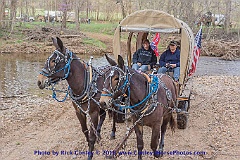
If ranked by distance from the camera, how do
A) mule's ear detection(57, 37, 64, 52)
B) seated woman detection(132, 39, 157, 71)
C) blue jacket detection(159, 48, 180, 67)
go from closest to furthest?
mule's ear detection(57, 37, 64, 52)
blue jacket detection(159, 48, 180, 67)
seated woman detection(132, 39, 157, 71)

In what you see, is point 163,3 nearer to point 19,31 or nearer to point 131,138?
point 19,31

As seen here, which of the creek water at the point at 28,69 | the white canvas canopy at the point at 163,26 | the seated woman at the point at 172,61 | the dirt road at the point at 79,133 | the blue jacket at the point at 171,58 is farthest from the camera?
the creek water at the point at 28,69

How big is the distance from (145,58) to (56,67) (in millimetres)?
3703

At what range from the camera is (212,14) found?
37.1 meters

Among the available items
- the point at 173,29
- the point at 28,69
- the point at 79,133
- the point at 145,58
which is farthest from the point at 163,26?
the point at 28,69

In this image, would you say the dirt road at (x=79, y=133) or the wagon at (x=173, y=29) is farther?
the wagon at (x=173, y=29)

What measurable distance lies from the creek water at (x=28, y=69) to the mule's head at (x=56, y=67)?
23.2 feet

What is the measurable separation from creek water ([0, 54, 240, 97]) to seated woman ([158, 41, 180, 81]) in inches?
237

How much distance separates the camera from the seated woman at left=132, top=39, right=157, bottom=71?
345 inches

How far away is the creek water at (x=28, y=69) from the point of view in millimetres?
13286

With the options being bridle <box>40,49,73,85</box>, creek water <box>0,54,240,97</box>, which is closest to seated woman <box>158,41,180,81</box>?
bridle <box>40,49,73,85</box>

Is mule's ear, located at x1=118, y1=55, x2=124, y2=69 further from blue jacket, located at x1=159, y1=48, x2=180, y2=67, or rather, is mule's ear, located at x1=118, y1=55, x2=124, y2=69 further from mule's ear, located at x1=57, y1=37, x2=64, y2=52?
blue jacket, located at x1=159, y1=48, x2=180, y2=67

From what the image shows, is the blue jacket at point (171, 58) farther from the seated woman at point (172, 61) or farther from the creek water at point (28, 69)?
the creek water at point (28, 69)

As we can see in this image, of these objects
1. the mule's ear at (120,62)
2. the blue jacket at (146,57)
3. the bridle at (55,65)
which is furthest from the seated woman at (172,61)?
the mule's ear at (120,62)
